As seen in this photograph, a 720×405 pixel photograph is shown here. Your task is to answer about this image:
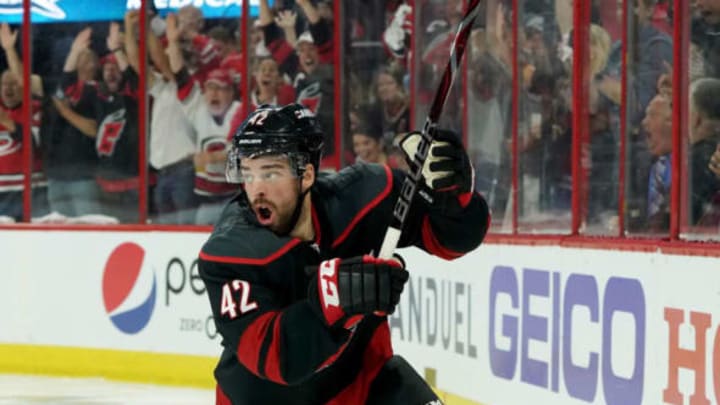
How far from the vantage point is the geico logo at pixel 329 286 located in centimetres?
335

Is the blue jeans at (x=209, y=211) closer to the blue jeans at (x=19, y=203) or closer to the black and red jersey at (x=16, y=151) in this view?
the blue jeans at (x=19, y=203)

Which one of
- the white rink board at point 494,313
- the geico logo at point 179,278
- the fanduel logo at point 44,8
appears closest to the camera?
the white rink board at point 494,313

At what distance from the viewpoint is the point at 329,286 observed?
3.36 metres

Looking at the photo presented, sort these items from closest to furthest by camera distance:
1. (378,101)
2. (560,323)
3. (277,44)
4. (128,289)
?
(560,323), (378,101), (277,44), (128,289)

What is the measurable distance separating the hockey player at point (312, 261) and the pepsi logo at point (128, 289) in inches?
227

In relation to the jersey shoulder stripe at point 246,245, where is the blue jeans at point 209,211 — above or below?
below

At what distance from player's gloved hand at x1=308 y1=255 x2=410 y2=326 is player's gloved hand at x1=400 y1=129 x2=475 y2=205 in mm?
246

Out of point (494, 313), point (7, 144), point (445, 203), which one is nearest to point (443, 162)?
point (445, 203)

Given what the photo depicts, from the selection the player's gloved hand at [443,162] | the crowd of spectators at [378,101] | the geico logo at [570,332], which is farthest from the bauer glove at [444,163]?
the geico logo at [570,332]

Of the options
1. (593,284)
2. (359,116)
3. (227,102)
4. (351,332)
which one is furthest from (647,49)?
(227,102)

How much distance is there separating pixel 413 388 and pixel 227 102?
230 inches

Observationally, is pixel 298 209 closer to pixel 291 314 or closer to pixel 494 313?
pixel 291 314

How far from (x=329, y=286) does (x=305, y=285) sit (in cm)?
31

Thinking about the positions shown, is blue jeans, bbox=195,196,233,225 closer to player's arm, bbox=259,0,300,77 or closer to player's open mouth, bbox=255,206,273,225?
player's arm, bbox=259,0,300,77
